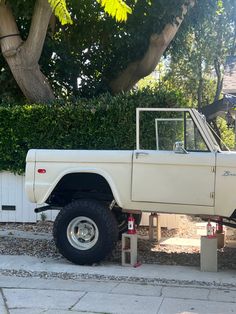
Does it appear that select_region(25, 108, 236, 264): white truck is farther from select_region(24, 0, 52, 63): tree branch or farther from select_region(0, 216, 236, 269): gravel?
select_region(24, 0, 52, 63): tree branch

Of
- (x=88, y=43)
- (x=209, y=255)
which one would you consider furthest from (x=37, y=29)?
(x=209, y=255)

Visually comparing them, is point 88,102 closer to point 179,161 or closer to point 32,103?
point 32,103

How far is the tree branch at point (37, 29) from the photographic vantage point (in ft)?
34.8

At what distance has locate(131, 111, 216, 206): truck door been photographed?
7.01m

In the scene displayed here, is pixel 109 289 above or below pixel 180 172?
below

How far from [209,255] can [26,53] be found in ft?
19.6

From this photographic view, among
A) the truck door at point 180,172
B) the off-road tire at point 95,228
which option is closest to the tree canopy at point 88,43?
the off-road tire at point 95,228

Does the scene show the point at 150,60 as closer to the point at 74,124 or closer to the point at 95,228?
the point at 74,124

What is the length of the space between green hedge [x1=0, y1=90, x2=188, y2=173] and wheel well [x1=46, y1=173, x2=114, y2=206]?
7.40 feet

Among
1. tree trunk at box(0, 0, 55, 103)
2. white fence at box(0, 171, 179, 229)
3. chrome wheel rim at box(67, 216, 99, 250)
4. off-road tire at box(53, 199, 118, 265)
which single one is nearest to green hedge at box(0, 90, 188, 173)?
white fence at box(0, 171, 179, 229)

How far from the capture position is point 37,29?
424 inches

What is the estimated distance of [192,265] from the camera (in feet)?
25.2

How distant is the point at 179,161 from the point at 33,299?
2.64 m

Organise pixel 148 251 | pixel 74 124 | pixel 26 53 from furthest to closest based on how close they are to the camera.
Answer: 1. pixel 26 53
2. pixel 74 124
3. pixel 148 251
